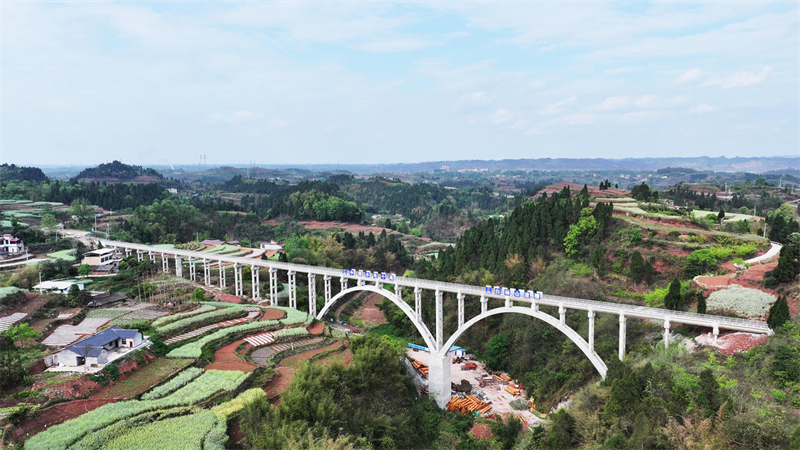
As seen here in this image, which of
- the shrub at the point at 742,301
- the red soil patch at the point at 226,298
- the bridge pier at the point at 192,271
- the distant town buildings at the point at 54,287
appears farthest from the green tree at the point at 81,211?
the shrub at the point at 742,301

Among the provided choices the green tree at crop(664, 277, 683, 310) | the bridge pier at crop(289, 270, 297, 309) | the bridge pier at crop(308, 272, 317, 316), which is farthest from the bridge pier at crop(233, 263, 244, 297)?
the green tree at crop(664, 277, 683, 310)

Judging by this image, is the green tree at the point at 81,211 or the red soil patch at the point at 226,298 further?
the green tree at the point at 81,211

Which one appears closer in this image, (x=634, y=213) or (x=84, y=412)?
(x=84, y=412)

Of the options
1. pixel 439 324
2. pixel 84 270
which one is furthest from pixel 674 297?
pixel 84 270

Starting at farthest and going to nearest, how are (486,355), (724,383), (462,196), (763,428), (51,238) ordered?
(462,196), (51,238), (486,355), (724,383), (763,428)

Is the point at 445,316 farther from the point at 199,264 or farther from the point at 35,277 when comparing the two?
the point at 35,277

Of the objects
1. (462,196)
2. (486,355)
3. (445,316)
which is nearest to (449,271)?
(445,316)

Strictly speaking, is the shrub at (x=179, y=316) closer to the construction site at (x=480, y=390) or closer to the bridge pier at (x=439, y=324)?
the construction site at (x=480, y=390)
